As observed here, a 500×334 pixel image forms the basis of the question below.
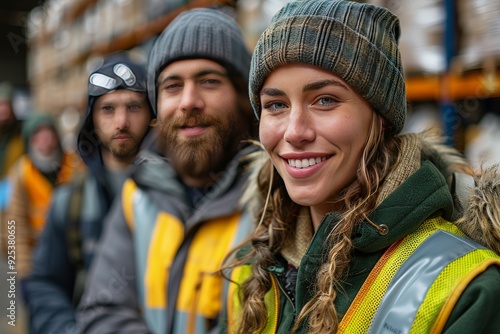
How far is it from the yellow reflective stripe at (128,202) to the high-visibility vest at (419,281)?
24.8 inches

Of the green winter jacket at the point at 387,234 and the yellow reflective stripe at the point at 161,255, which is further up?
the green winter jacket at the point at 387,234

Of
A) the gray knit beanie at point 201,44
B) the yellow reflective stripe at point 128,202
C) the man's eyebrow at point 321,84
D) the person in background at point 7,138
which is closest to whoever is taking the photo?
the man's eyebrow at point 321,84

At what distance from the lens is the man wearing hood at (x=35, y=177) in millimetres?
1787

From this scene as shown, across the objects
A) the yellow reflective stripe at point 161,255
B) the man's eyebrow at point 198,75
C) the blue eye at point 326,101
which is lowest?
the yellow reflective stripe at point 161,255

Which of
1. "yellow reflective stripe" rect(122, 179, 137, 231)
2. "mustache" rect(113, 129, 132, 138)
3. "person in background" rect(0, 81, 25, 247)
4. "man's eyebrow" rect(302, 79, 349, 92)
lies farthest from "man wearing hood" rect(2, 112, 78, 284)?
"man's eyebrow" rect(302, 79, 349, 92)

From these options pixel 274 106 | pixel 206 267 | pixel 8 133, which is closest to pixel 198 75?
pixel 274 106

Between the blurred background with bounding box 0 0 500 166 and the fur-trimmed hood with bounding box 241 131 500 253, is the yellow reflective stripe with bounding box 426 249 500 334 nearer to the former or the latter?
the fur-trimmed hood with bounding box 241 131 500 253

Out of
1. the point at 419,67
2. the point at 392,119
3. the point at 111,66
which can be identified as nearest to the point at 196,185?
the point at 111,66

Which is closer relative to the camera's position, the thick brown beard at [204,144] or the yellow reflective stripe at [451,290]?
the yellow reflective stripe at [451,290]

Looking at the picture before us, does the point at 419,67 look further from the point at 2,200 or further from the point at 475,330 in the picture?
the point at 2,200

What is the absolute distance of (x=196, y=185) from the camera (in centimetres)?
117

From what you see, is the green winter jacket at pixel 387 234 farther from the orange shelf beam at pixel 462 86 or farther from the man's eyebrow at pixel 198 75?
the orange shelf beam at pixel 462 86

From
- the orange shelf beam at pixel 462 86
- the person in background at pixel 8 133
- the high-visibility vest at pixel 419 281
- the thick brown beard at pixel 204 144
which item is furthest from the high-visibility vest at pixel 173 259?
the person in background at pixel 8 133

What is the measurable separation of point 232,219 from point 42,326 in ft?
2.11
